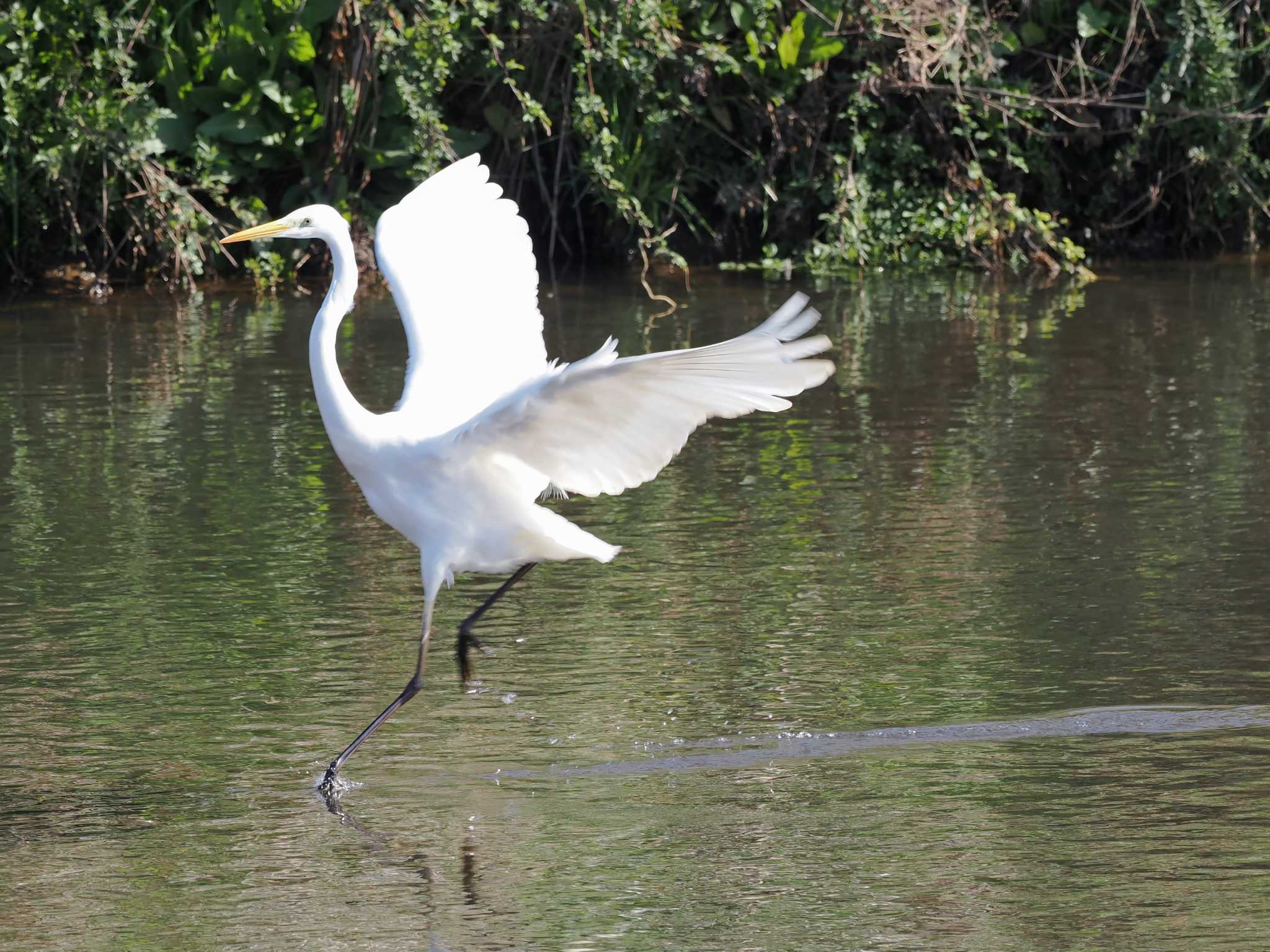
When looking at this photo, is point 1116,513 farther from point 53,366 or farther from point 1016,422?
point 53,366

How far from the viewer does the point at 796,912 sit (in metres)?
3.81

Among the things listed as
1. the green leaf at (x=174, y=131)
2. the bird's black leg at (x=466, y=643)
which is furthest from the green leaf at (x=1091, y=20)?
the bird's black leg at (x=466, y=643)

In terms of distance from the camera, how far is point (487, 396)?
5.61m

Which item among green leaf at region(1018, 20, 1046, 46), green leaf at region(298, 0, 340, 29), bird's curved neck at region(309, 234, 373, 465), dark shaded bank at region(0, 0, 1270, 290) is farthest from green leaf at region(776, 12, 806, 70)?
bird's curved neck at region(309, 234, 373, 465)

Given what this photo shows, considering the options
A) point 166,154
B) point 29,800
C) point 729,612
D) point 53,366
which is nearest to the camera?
point 29,800

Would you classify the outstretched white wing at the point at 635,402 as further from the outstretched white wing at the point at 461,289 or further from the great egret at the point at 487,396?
the outstretched white wing at the point at 461,289

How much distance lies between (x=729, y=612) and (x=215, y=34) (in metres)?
8.26

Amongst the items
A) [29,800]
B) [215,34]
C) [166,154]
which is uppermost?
[215,34]

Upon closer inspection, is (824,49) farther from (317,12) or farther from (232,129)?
(232,129)

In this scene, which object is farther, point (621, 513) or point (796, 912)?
point (621, 513)

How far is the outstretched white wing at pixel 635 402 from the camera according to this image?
401 centimetres

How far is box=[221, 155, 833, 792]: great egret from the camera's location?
4199 mm

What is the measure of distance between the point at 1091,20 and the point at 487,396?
9.43 metres

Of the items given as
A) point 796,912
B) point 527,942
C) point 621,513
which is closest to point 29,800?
point 527,942
